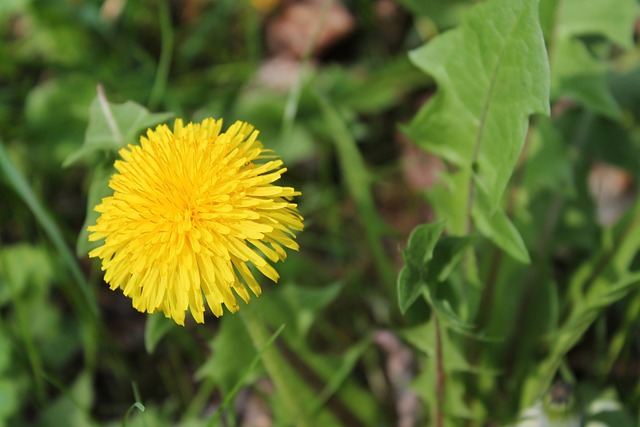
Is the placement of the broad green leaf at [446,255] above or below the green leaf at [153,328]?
below

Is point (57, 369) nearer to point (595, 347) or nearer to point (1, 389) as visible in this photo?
point (1, 389)

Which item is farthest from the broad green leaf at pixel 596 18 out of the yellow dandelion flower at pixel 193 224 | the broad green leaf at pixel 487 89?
the yellow dandelion flower at pixel 193 224

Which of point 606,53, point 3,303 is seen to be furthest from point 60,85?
point 606,53

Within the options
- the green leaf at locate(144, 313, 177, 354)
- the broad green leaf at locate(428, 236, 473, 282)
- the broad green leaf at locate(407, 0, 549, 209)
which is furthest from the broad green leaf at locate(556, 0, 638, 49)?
the green leaf at locate(144, 313, 177, 354)

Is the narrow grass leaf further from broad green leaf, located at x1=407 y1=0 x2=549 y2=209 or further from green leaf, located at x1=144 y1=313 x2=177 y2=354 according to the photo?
broad green leaf, located at x1=407 y1=0 x2=549 y2=209

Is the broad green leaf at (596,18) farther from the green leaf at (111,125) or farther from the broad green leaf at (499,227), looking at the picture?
the green leaf at (111,125)

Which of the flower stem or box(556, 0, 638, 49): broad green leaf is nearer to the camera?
the flower stem

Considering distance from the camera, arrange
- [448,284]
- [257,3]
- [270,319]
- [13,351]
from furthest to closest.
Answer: [257,3] < [13,351] < [270,319] < [448,284]
